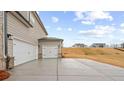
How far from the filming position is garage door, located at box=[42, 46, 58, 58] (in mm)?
24438

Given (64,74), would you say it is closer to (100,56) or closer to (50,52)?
(50,52)

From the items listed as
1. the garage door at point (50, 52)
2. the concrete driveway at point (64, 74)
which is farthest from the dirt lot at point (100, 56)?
the concrete driveway at point (64, 74)

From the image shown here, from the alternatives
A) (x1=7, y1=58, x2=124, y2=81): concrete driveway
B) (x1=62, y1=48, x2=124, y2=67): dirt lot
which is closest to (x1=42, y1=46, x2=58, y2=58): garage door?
(x1=62, y1=48, x2=124, y2=67): dirt lot

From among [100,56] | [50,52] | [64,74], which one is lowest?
[100,56]

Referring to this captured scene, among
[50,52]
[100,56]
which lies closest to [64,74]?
[50,52]

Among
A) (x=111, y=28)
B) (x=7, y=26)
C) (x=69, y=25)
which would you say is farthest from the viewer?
(x=69, y=25)

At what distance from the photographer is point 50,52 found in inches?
966

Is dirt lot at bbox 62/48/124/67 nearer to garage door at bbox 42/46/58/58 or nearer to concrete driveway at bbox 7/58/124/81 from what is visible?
garage door at bbox 42/46/58/58

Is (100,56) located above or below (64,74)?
below

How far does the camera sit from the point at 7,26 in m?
10.6

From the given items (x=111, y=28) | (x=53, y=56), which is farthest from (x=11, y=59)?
(x=111, y=28)
